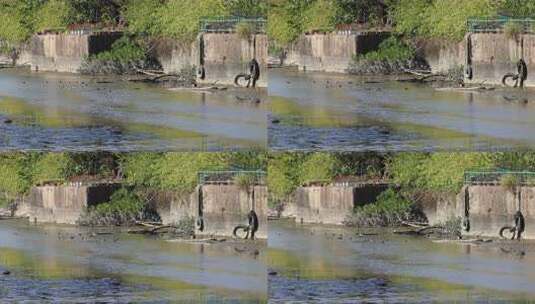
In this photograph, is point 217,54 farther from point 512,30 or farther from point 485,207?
point 485,207

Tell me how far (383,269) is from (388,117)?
109 centimetres

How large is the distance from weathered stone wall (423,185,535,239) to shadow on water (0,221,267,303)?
1337 mm

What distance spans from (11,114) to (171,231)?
141cm

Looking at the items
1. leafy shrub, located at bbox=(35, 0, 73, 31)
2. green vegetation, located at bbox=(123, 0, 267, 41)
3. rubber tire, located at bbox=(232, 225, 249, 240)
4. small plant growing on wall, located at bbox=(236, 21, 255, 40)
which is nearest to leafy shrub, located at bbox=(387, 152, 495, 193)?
rubber tire, located at bbox=(232, 225, 249, 240)

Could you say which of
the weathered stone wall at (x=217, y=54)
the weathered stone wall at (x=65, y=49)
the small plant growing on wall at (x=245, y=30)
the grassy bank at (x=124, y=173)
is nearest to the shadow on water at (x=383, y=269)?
the grassy bank at (x=124, y=173)

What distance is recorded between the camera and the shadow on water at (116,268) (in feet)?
42.1

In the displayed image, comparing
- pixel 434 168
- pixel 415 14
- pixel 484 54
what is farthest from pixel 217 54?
pixel 484 54

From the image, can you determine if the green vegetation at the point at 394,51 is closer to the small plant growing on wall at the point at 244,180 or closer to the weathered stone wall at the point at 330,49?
the weathered stone wall at the point at 330,49

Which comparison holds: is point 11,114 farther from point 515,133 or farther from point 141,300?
point 515,133

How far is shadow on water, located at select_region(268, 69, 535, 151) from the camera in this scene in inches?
502

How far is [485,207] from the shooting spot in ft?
42.5

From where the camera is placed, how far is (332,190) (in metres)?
12.9

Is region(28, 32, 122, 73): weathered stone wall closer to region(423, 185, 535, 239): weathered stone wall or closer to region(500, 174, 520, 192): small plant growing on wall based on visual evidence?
region(423, 185, 535, 239): weathered stone wall

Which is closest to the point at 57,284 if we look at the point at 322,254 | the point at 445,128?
the point at 322,254
